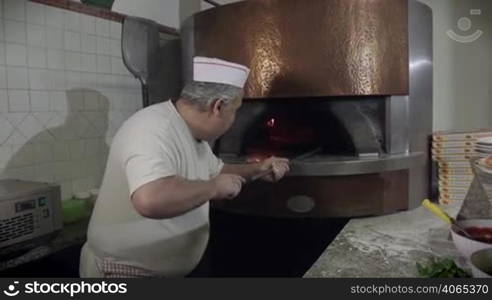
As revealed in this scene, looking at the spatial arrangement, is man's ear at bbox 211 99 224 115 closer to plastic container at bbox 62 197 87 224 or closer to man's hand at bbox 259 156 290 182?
man's hand at bbox 259 156 290 182

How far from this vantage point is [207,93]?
Result: 3.49ft

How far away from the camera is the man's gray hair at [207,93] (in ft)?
3.49

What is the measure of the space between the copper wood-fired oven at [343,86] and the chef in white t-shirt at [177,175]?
374 mm

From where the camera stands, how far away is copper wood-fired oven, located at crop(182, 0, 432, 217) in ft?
4.62

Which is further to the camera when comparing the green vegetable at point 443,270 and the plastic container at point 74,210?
the plastic container at point 74,210

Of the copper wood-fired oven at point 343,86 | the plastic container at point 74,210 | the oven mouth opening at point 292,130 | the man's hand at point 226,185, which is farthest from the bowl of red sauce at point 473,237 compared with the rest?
the plastic container at point 74,210

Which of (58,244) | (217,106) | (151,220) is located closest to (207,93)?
(217,106)

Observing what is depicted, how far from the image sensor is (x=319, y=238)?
164cm

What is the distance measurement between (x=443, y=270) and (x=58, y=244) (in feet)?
4.28

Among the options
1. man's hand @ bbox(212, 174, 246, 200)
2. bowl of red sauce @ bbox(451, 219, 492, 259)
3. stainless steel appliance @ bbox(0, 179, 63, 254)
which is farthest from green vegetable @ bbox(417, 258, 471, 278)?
stainless steel appliance @ bbox(0, 179, 63, 254)

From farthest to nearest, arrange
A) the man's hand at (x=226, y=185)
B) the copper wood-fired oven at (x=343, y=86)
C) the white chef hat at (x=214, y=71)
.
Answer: the copper wood-fired oven at (x=343, y=86) < the white chef hat at (x=214, y=71) < the man's hand at (x=226, y=185)

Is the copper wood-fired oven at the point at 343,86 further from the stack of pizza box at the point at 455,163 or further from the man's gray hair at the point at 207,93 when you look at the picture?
the man's gray hair at the point at 207,93

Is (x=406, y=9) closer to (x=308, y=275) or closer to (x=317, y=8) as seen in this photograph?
(x=317, y=8)

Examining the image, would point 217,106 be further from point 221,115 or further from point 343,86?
point 343,86
